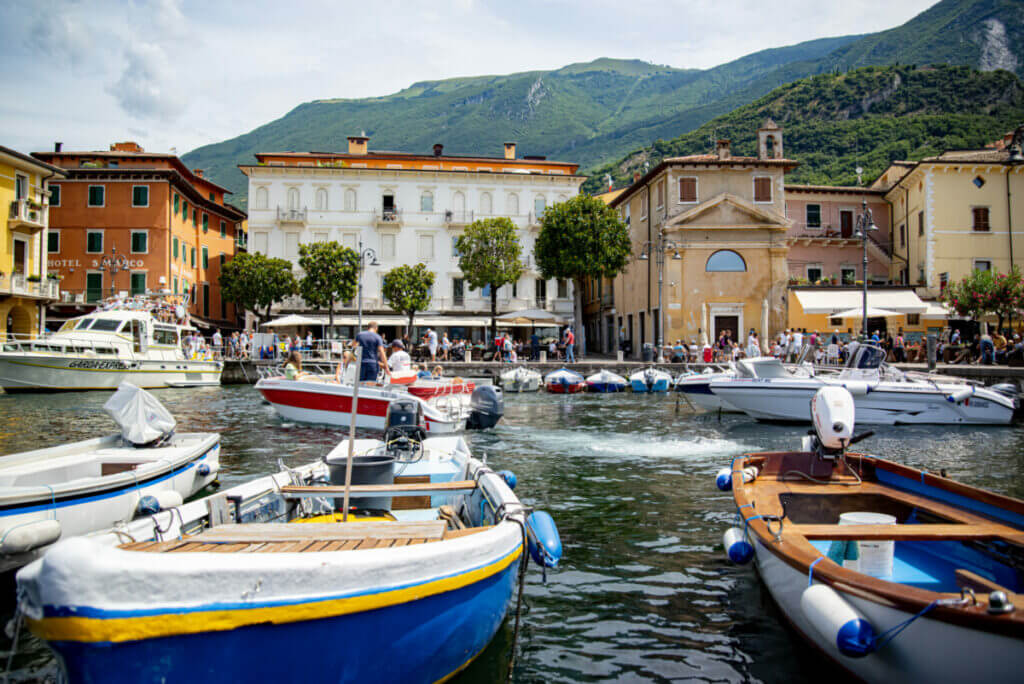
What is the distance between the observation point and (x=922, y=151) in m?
60.1

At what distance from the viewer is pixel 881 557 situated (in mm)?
5328

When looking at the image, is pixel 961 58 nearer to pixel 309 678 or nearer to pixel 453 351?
pixel 453 351

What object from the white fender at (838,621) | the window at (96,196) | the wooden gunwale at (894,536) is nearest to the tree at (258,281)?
the window at (96,196)

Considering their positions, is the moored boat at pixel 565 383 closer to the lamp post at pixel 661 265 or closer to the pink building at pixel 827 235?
the lamp post at pixel 661 265

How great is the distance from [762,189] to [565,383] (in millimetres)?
18153

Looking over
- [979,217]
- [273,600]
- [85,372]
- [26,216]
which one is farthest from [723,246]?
[273,600]

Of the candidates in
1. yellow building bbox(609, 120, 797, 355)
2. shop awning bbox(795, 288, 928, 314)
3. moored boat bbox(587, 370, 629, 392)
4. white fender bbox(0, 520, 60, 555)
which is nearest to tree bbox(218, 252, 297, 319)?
yellow building bbox(609, 120, 797, 355)

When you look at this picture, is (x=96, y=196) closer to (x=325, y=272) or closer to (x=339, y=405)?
(x=325, y=272)

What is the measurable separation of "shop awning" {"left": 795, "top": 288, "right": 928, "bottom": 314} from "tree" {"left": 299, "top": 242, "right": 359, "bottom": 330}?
26.5 meters

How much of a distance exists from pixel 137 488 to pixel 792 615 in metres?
6.39

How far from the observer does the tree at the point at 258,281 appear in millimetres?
42375

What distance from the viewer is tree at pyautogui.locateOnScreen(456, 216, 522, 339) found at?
4009 cm

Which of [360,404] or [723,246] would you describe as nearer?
[360,404]

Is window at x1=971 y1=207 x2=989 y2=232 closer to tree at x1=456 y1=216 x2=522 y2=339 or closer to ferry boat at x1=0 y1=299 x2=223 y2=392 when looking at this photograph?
tree at x1=456 y1=216 x2=522 y2=339
